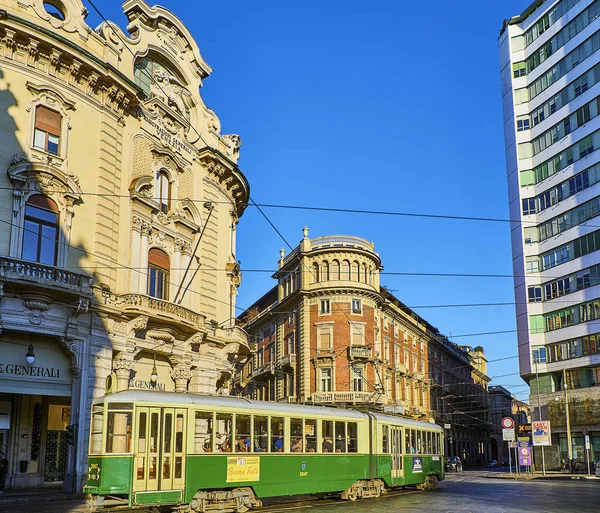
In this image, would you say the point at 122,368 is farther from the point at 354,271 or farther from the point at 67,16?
the point at 354,271

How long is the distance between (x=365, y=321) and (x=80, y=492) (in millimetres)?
37354

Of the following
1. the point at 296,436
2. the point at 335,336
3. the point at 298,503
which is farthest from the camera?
the point at 335,336

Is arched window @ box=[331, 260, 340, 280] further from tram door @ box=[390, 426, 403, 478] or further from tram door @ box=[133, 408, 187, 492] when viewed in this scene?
tram door @ box=[133, 408, 187, 492]

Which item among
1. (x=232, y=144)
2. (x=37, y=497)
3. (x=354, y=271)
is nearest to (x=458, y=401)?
(x=354, y=271)

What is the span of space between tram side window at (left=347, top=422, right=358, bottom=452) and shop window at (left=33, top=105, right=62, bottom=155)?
44.4ft

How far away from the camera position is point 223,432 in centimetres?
1789

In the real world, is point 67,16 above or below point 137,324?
above

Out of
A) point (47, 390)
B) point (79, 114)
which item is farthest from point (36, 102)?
point (47, 390)

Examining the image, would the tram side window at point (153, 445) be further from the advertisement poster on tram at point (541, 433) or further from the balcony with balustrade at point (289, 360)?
the balcony with balustrade at point (289, 360)

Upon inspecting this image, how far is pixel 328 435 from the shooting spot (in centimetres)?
2162

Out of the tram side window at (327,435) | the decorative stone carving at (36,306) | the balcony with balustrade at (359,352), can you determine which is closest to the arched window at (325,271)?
the balcony with balustrade at (359,352)

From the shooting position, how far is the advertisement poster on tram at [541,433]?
144ft

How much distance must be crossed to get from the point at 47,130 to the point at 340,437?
14123 millimetres

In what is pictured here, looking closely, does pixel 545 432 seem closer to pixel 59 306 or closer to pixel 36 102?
pixel 59 306
